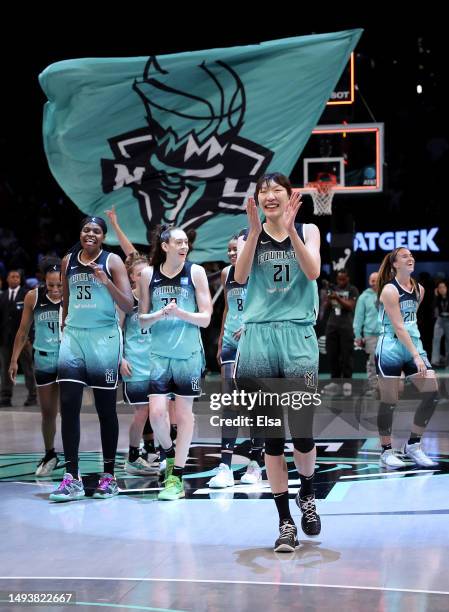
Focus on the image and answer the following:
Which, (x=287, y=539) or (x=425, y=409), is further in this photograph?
(x=425, y=409)

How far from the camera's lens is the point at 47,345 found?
6.97 m

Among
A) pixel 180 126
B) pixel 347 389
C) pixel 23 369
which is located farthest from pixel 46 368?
pixel 347 389

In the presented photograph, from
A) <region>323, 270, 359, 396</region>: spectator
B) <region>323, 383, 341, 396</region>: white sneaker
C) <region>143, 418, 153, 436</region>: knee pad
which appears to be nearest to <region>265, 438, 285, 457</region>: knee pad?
<region>143, 418, 153, 436</region>: knee pad

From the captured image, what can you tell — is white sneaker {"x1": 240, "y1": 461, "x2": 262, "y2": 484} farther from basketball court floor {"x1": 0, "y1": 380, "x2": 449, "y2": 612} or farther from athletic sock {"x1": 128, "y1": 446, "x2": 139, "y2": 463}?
athletic sock {"x1": 128, "y1": 446, "x2": 139, "y2": 463}

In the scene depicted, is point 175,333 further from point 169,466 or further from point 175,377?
point 169,466

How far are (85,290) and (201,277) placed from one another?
0.77m

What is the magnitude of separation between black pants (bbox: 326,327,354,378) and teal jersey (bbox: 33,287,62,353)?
7.10 metres

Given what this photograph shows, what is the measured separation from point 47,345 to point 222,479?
176 centimetres

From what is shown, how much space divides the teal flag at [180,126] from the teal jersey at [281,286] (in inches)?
241

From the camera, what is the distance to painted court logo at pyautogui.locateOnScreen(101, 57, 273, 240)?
35.6 ft

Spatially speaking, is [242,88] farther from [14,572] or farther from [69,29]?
[14,572]

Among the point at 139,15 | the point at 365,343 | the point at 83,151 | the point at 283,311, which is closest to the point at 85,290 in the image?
the point at 283,311

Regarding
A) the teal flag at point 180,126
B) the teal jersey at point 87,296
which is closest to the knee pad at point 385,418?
the teal jersey at point 87,296

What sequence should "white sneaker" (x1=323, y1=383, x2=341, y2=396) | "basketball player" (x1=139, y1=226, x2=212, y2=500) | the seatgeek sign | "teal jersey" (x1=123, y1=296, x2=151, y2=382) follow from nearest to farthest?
"basketball player" (x1=139, y1=226, x2=212, y2=500) → "teal jersey" (x1=123, y1=296, x2=151, y2=382) → "white sneaker" (x1=323, y1=383, x2=341, y2=396) → the seatgeek sign
